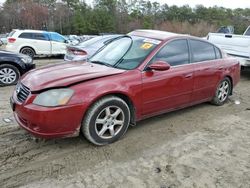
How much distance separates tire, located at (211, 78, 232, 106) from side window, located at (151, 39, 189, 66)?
1.32 metres

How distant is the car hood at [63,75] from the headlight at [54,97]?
0.27 feet

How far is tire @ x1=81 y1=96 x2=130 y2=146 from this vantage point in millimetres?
3971

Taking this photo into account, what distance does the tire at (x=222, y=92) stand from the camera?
20.1 feet

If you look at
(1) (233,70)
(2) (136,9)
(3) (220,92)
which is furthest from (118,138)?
(2) (136,9)

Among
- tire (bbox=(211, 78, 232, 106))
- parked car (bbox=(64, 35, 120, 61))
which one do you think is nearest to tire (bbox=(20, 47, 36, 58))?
parked car (bbox=(64, 35, 120, 61))

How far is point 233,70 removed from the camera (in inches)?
250

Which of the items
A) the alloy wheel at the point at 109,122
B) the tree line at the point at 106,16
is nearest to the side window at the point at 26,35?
the alloy wheel at the point at 109,122

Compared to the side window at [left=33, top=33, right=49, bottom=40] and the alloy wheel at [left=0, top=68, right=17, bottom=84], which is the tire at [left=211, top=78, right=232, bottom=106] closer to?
the alloy wheel at [left=0, top=68, right=17, bottom=84]

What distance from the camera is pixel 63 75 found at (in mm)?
4113

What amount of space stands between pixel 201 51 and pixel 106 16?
75.0 meters

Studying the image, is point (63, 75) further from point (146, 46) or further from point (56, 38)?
point (56, 38)

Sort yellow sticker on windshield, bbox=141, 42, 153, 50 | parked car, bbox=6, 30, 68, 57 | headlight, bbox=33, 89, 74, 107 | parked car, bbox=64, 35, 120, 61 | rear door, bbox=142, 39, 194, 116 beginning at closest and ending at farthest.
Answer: headlight, bbox=33, 89, 74, 107 → rear door, bbox=142, 39, 194, 116 → yellow sticker on windshield, bbox=141, 42, 153, 50 → parked car, bbox=64, 35, 120, 61 → parked car, bbox=6, 30, 68, 57

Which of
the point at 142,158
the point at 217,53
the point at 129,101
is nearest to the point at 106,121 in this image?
the point at 129,101

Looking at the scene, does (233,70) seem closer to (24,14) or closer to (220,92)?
(220,92)
